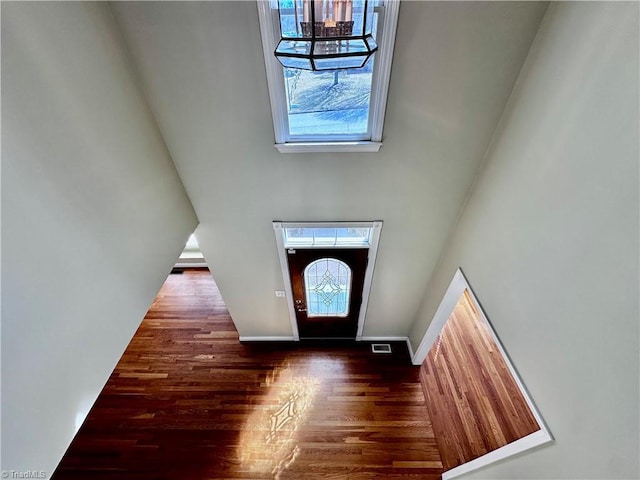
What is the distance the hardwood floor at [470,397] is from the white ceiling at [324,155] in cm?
117

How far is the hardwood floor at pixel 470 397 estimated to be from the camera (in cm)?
279

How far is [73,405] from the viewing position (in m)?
1.45

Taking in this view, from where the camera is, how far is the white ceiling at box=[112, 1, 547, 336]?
1.41 meters

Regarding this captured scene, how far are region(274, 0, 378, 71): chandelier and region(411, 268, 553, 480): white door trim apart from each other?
1744mm

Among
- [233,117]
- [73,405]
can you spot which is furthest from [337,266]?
[73,405]

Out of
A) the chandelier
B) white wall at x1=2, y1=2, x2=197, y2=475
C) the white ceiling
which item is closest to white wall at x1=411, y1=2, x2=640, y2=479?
the white ceiling

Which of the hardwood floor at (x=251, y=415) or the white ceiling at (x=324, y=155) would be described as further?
the hardwood floor at (x=251, y=415)

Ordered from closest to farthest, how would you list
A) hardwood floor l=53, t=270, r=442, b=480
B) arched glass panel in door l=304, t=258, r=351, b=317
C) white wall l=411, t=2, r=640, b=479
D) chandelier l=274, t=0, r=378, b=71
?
white wall l=411, t=2, r=640, b=479 → chandelier l=274, t=0, r=378, b=71 → hardwood floor l=53, t=270, r=442, b=480 → arched glass panel in door l=304, t=258, r=351, b=317

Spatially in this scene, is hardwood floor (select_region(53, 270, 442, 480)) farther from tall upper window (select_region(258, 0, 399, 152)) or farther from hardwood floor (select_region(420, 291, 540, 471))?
tall upper window (select_region(258, 0, 399, 152))

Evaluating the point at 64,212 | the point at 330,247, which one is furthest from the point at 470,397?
the point at 64,212

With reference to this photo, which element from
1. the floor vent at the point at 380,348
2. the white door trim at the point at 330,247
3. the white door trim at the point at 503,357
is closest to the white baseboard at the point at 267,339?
the white door trim at the point at 330,247

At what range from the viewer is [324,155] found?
6.36 ft

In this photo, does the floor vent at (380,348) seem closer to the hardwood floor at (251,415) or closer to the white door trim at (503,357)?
the hardwood floor at (251,415)

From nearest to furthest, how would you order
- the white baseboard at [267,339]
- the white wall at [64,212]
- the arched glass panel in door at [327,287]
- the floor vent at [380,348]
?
the white wall at [64,212] < the arched glass panel in door at [327,287] < the floor vent at [380,348] < the white baseboard at [267,339]
